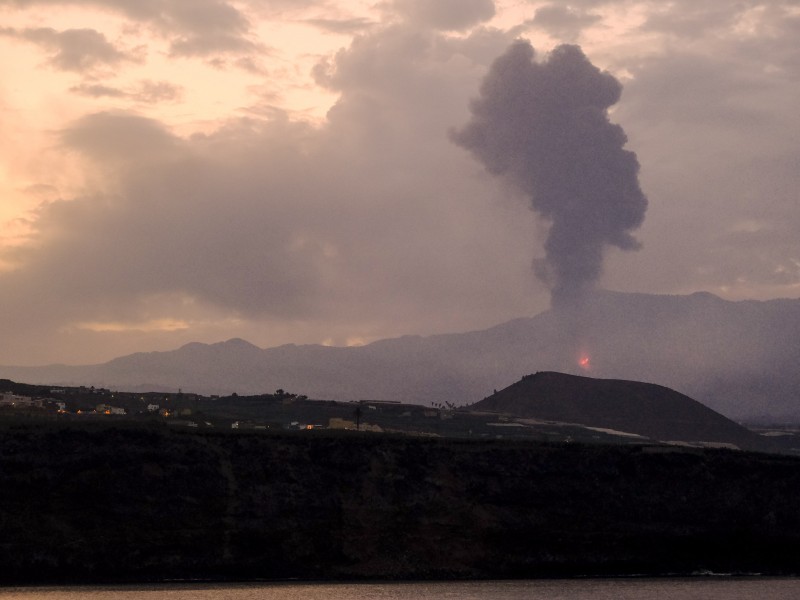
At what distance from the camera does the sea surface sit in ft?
305

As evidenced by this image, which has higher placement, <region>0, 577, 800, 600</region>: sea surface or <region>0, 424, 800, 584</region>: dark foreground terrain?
<region>0, 424, 800, 584</region>: dark foreground terrain

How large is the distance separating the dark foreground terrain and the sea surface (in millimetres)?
5177

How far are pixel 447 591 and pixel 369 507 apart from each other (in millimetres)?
20774

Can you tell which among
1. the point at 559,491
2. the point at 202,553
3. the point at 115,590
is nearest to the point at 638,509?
the point at 559,491

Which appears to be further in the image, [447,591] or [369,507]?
[369,507]

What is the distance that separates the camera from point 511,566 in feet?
371

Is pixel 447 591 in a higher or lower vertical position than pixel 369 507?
lower

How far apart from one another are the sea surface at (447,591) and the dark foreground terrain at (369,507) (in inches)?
204

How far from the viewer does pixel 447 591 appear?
98625 millimetres

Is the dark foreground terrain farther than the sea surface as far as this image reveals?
Yes

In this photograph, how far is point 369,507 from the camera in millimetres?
117938

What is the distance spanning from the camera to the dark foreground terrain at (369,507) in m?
108

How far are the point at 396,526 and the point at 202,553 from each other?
61.6ft

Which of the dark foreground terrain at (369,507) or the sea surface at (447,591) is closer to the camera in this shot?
the sea surface at (447,591)
